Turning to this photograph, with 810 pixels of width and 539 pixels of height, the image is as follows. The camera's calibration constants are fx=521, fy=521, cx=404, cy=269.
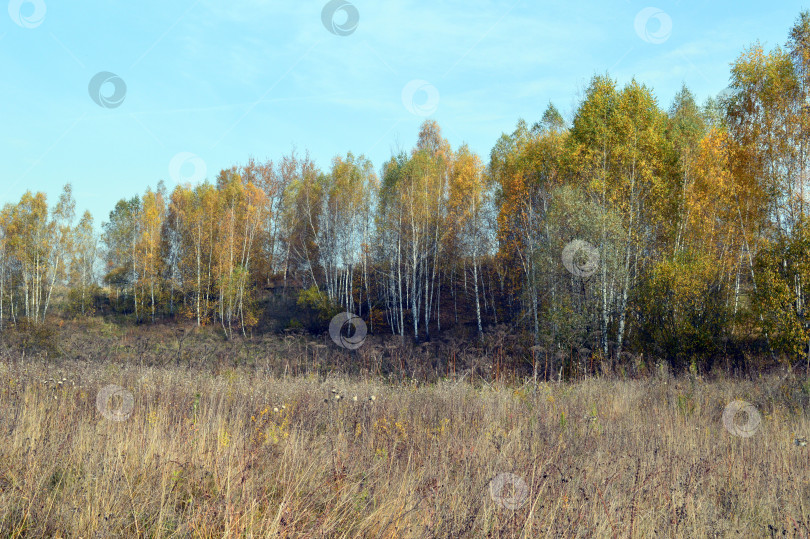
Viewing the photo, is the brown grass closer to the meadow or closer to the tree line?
the meadow

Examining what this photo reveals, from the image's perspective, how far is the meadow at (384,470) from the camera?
9.18 feet

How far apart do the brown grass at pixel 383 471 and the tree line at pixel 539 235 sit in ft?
27.7

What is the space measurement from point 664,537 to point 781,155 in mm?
15094

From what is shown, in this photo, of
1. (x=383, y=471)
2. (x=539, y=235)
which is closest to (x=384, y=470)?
(x=383, y=471)

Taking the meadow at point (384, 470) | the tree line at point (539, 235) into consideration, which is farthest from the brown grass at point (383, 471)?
the tree line at point (539, 235)

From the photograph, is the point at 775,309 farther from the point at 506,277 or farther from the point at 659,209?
the point at 506,277

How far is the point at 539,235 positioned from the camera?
70.2 ft

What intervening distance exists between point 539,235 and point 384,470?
18630 mm

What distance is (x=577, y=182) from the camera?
19656 mm

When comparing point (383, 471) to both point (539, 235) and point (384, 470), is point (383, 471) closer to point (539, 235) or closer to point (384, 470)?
point (384, 470)

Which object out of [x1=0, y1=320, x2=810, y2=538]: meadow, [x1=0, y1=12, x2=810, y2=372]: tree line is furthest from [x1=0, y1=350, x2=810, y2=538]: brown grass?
[x1=0, y1=12, x2=810, y2=372]: tree line

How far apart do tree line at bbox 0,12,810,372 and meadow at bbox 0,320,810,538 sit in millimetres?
8215

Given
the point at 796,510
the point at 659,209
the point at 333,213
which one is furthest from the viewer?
the point at 333,213

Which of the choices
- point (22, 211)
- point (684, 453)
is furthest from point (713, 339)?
point (22, 211)
